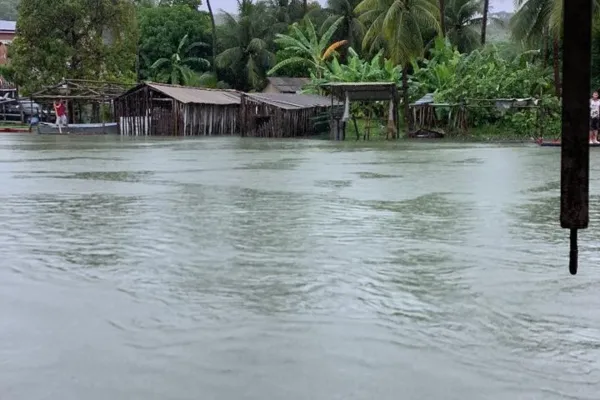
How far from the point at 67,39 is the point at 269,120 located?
38.1ft

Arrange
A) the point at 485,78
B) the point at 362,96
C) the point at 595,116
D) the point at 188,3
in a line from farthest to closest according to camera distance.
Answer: the point at 188,3 < the point at 485,78 < the point at 362,96 < the point at 595,116

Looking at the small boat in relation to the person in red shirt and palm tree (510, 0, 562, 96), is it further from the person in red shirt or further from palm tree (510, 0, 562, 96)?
palm tree (510, 0, 562, 96)

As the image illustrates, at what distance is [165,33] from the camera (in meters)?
45.9

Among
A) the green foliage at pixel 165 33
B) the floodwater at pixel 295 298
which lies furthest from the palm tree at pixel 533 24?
the green foliage at pixel 165 33

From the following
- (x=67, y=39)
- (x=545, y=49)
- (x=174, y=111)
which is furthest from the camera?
(x=67, y=39)

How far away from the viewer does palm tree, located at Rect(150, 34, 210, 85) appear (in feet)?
144

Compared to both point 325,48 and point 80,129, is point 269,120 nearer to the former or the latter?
point 80,129

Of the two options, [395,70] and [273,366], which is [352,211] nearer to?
[273,366]

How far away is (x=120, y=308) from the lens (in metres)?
3.97

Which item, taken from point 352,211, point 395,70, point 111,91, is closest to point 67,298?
point 352,211

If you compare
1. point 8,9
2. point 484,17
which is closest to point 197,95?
point 484,17

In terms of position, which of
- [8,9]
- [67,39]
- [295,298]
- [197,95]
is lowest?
[295,298]

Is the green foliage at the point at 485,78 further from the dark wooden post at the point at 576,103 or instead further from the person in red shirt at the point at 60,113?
the dark wooden post at the point at 576,103

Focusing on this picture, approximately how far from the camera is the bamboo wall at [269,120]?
98.6 ft
